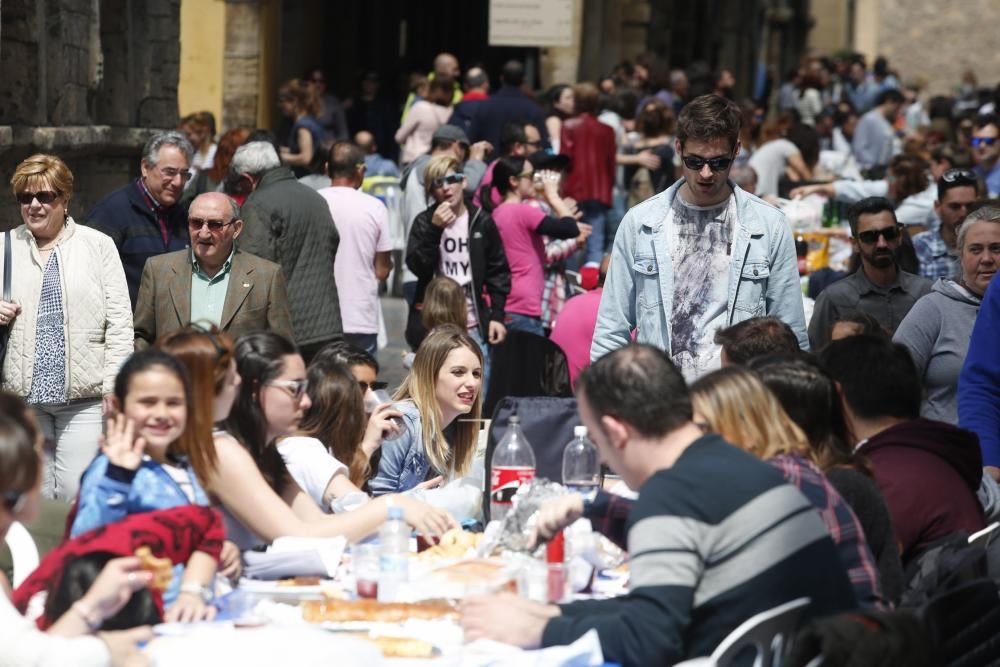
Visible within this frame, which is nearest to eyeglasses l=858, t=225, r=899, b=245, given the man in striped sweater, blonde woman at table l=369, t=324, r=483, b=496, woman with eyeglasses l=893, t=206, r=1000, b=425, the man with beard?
the man with beard

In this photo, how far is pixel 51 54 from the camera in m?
10.3

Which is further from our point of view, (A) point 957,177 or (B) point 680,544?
(A) point 957,177

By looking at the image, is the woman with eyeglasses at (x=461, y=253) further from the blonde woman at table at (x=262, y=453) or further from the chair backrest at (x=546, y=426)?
the blonde woman at table at (x=262, y=453)

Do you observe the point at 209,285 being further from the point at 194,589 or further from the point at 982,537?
the point at 982,537

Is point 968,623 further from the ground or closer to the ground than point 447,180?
closer to the ground

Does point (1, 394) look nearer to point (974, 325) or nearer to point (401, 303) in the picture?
point (974, 325)

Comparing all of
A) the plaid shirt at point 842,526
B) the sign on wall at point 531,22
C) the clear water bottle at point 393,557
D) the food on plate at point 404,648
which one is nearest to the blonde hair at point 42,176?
the clear water bottle at point 393,557

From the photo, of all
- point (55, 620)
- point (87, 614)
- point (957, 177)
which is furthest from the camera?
point (957, 177)

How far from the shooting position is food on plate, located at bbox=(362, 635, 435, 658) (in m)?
4.12

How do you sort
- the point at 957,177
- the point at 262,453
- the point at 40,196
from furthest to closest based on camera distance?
1. the point at 957,177
2. the point at 40,196
3. the point at 262,453

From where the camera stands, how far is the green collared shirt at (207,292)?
737 cm

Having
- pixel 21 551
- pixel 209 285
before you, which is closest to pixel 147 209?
pixel 209 285

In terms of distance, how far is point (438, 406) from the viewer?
267 inches

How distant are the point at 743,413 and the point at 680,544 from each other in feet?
2.09
